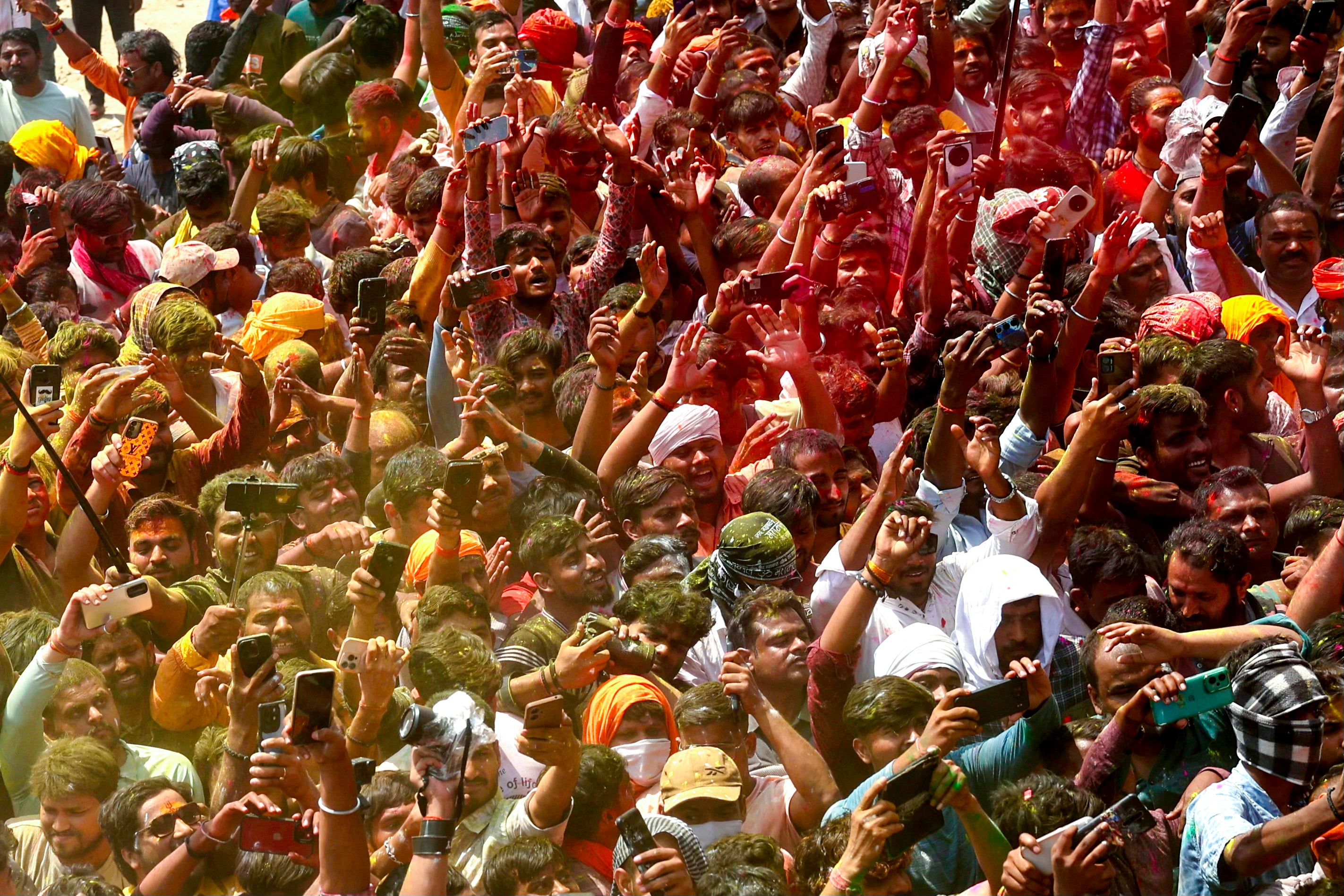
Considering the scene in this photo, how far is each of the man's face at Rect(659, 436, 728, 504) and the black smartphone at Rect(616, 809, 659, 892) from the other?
1898 mm

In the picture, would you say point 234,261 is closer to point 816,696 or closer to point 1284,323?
point 816,696

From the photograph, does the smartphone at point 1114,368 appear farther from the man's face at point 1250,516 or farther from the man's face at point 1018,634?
the man's face at point 1018,634

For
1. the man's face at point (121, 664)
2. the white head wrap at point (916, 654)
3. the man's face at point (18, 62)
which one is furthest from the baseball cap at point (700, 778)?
the man's face at point (18, 62)

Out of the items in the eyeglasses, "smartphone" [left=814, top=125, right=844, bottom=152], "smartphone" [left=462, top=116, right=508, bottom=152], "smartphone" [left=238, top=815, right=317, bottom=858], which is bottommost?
the eyeglasses

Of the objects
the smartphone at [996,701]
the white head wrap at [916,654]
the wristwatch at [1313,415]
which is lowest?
the white head wrap at [916,654]

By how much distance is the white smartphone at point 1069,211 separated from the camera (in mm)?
5703

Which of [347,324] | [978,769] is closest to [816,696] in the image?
[978,769]

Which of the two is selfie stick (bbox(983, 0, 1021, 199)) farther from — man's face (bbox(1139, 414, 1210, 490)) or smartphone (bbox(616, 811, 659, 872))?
smartphone (bbox(616, 811, 659, 872))

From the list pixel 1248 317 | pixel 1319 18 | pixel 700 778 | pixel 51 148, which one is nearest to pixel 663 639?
pixel 700 778

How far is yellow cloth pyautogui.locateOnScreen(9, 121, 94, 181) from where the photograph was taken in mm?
8844

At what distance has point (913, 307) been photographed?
6.34m

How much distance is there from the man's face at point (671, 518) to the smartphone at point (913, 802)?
1.75 metres

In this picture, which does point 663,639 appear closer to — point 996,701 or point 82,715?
point 996,701

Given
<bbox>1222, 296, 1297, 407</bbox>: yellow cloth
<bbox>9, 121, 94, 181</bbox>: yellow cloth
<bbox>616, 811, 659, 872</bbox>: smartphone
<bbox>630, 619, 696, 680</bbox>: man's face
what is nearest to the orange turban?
<bbox>630, 619, 696, 680</bbox>: man's face
